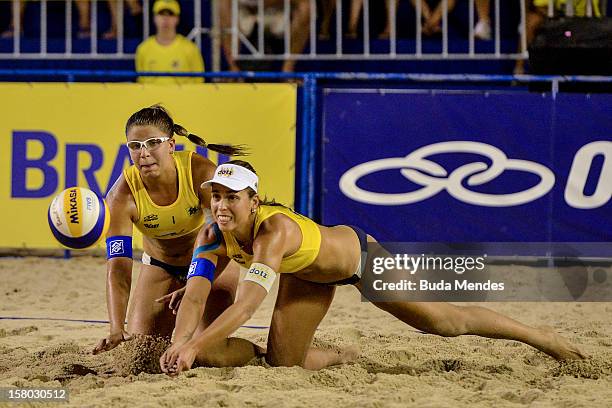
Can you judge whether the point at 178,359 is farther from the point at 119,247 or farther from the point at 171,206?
the point at 171,206

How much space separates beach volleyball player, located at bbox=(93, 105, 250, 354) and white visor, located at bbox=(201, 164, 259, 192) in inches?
20.0

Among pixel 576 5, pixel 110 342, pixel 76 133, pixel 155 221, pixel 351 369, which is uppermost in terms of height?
pixel 576 5

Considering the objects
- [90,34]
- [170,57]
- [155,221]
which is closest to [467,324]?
[155,221]

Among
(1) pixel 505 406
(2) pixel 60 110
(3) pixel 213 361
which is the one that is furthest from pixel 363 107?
(1) pixel 505 406

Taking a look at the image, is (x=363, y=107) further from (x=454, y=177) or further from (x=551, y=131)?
(x=551, y=131)

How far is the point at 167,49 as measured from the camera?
34.5 ft

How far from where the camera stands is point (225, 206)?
5.08 meters

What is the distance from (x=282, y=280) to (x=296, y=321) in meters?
0.26

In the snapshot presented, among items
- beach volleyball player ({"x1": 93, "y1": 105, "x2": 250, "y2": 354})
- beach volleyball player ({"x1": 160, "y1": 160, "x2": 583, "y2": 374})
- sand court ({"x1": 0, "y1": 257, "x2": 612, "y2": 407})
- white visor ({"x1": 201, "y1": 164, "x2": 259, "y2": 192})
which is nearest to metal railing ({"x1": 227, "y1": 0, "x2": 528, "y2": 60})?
sand court ({"x1": 0, "y1": 257, "x2": 612, "y2": 407})

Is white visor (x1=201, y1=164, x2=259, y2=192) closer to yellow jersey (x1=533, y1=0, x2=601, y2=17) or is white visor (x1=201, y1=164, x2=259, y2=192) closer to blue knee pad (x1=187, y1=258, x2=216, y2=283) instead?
blue knee pad (x1=187, y1=258, x2=216, y2=283)

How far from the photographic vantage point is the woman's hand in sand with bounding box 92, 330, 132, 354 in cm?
512

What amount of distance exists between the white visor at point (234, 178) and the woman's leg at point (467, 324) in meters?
1.00

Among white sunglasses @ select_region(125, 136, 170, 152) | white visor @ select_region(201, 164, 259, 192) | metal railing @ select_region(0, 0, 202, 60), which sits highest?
metal railing @ select_region(0, 0, 202, 60)

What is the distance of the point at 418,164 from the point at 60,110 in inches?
130
